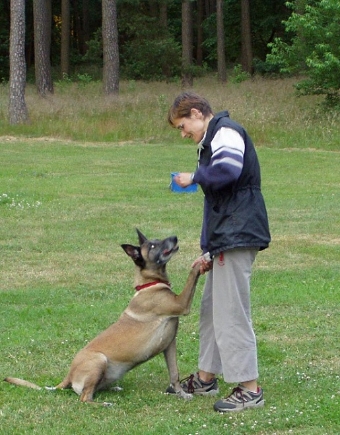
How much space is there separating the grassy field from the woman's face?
1.81 metres

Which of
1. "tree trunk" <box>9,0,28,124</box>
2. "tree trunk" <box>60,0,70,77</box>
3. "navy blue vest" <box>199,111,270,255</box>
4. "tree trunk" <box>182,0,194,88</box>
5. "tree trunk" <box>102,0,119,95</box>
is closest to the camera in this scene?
"navy blue vest" <box>199,111,270,255</box>

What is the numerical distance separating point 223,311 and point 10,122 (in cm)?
2115

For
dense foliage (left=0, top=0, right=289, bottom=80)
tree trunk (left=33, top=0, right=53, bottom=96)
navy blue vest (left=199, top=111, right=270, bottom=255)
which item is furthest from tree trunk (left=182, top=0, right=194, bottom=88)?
navy blue vest (left=199, top=111, right=270, bottom=255)

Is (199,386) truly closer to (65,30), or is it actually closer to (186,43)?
(186,43)

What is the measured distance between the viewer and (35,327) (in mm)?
7445

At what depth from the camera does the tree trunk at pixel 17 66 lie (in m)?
25.3

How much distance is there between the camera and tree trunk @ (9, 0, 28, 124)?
2533 centimetres

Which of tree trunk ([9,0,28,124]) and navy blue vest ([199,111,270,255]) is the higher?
tree trunk ([9,0,28,124])

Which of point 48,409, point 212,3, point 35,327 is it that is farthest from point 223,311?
point 212,3

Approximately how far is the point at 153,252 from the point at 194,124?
3.36 ft

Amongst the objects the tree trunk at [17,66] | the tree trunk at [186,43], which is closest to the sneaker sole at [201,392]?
the tree trunk at [17,66]

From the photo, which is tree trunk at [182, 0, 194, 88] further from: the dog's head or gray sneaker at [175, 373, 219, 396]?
gray sneaker at [175, 373, 219, 396]

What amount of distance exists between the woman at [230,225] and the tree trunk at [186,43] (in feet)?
110

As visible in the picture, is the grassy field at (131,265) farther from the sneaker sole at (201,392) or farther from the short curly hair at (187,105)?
the short curly hair at (187,105)
